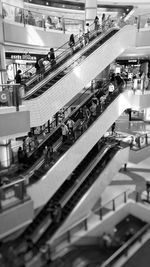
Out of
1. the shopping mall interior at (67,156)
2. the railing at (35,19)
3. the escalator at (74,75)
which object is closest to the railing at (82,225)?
the shopping mall interior at (67,156)

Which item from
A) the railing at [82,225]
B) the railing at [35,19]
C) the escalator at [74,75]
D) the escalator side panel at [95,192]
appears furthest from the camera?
the railing at [35,19]

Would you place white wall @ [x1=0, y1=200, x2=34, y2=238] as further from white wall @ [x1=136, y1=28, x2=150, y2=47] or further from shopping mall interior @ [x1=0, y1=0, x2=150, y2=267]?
white wall @ [x1=136, y1=28, x2=150, y2=47]

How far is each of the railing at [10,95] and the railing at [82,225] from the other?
176 inches

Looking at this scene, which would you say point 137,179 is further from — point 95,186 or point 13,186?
point 13,186

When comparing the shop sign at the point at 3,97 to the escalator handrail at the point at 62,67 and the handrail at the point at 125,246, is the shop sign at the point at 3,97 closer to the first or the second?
the escalator handrail at the point at 62,67

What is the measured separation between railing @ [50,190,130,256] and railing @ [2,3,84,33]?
885cm

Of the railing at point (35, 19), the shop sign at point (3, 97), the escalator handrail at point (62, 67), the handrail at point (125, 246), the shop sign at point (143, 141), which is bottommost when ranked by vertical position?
the handrail at point (125, 246)

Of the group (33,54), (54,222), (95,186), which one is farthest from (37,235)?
(33,54)

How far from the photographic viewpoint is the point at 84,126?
34.6ft

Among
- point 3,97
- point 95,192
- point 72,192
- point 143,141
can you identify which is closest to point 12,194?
point 3,97

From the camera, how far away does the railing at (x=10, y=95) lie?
22.9 ft

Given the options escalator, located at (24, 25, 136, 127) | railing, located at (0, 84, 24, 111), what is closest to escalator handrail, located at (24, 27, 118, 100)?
escalator, located at (24, 25, 136, 127)

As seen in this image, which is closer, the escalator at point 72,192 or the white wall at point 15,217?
the white wall at point 15,217

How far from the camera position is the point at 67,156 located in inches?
374
